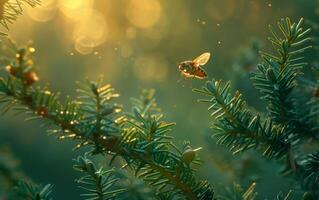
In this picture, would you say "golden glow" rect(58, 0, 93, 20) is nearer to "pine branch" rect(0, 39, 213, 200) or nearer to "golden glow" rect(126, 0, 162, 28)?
"golden glow" rect(126, 0, 162, 28)

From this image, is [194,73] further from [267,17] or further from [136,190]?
[267,17]

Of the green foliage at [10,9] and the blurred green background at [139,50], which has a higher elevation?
the blurred green background at [139,50]

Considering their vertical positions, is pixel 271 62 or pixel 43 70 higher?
pixel 43 70

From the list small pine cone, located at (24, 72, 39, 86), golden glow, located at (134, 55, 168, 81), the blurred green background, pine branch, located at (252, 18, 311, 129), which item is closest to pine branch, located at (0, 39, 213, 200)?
small pine cone, located at (24, 72, 39, 86)

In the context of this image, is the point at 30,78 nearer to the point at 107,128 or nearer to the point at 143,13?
the point at 107,128

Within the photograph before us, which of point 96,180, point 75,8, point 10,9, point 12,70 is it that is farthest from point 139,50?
point 12,70

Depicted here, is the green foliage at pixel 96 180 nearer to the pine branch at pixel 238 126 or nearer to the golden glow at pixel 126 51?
the pine branch at pixel 238 126

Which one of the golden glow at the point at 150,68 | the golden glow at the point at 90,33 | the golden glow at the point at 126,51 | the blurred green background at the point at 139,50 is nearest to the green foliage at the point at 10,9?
the blurred green background at the point at 139,50

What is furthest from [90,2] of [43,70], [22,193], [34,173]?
[22,193]
